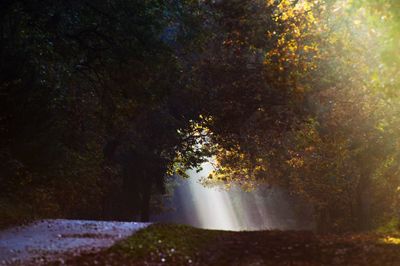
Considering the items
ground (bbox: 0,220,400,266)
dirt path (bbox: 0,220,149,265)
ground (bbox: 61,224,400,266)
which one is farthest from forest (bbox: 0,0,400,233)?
ground (bbox: 61,224,400,266)

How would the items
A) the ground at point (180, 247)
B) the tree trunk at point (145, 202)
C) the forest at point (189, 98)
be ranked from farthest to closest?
the tree trunk at point (145, 202) → the forest at point (189, 98) → the ground at point (180, 247)

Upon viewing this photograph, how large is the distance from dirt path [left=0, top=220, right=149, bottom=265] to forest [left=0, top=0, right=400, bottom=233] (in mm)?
1816

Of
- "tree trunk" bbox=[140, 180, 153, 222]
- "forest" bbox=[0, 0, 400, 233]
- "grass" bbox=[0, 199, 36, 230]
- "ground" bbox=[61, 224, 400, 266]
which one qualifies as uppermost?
"forest" bbox=[0, 0, 400, 233]

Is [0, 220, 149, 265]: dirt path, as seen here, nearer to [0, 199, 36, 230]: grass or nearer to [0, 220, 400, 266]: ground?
[0, 220, 400, 266]: ground

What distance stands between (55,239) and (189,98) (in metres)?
17.1

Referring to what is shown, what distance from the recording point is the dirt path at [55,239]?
1291 cm

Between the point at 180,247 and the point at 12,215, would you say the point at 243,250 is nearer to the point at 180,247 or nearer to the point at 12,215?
the point at 180,247

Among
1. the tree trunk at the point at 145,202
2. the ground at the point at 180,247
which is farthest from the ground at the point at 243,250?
the tree trunk at the point at 145,202

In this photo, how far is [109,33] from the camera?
21.8 m

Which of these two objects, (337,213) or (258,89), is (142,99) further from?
(337,213)

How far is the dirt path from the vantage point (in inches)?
508

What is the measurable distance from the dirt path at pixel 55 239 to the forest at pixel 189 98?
182cm

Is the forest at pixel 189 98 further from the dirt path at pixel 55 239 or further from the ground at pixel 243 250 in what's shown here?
the ground at pixel 243 250

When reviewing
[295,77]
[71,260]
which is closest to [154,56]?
[295,77]
